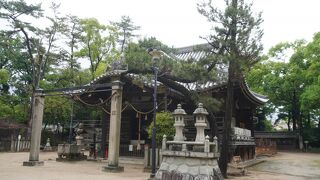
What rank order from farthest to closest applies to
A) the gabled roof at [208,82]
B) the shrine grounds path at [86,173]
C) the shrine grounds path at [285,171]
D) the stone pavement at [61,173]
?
1. the shrine grounds path at [285,171]
2. the gabled roof at [208,82]
3. the shrine grounds path at [86,173]
4. the stone pavement at [61,173]

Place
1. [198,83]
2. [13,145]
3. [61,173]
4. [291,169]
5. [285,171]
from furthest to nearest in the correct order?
[13,145], [291,169], [285,171], [198,83], [61,173]

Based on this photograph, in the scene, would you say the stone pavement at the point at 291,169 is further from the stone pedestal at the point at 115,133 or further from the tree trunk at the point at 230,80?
the stone pedestal at the point at 115,133

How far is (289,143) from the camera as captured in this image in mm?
45312

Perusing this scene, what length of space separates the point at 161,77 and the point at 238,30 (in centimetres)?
464

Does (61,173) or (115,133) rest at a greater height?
(115,133)

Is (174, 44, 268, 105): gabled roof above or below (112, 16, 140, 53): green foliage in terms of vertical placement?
below

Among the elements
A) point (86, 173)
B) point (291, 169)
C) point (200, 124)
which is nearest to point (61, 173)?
point (86, 173)

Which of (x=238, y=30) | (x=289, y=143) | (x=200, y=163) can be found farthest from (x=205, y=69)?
(x=289, y=143)

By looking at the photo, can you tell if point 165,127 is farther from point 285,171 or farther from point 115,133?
point 285,171

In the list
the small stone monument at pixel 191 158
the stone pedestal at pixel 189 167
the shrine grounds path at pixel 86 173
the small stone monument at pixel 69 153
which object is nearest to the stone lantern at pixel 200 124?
the small stone monument at pixel 191 158

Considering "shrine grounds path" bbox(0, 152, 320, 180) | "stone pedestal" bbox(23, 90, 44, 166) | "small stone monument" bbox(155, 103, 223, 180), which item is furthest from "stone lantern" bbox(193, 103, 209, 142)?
"stone pedestal" bbox(23, 90, 44, 166)

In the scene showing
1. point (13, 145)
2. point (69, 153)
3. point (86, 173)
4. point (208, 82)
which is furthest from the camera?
point (13, 145)

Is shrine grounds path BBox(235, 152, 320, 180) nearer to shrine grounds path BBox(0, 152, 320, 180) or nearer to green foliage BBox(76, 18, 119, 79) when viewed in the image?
shrine grounds path BBox(0, 152, 320, 180)

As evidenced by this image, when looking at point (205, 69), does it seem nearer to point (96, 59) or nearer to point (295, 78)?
point (96, 59)
